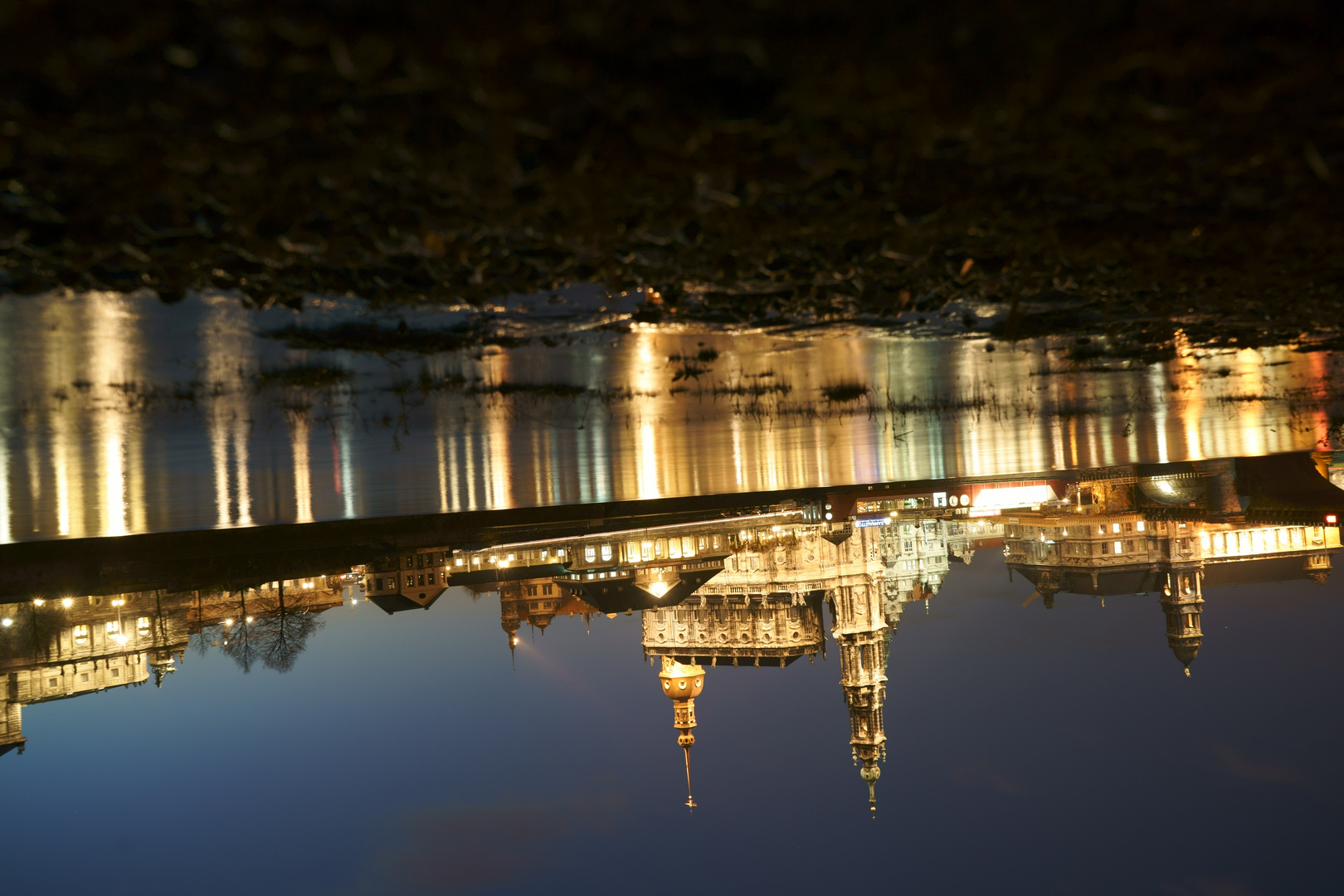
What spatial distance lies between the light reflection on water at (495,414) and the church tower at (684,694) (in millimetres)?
48416

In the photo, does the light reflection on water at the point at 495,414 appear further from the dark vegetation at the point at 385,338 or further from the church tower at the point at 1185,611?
the church tower at the point at 1185,611

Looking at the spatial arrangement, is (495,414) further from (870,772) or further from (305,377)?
(870,772)

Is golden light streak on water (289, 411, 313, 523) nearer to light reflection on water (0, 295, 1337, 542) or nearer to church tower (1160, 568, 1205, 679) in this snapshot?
light reflection on water (0, 295, 1337, 542)

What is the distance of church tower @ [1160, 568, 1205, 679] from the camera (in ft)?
186

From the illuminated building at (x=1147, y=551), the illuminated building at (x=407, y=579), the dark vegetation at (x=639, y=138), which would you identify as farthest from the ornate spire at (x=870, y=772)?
the dark vegetation at (x=639, y=138)

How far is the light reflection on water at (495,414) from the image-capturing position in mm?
4270

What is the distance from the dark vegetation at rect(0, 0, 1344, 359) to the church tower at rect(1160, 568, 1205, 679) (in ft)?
221

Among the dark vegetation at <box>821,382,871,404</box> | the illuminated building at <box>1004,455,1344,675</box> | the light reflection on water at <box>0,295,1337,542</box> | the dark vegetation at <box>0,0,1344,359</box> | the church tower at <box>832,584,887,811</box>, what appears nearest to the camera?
the dark vegetation at <box>0,0,1344,359</box>

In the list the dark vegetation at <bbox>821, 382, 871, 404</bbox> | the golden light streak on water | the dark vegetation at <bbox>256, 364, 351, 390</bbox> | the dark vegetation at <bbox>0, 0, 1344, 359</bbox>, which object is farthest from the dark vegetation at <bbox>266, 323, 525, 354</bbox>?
the dark vegetation at <bbox>821, 382, 871, 404</bbox>

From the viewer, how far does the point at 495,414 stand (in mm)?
6398

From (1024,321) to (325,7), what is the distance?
4345mm

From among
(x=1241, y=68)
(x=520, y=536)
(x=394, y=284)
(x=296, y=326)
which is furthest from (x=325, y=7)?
(x=520, y=536)

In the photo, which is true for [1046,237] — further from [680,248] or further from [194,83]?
[194,83]

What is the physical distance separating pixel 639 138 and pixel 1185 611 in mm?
69820
